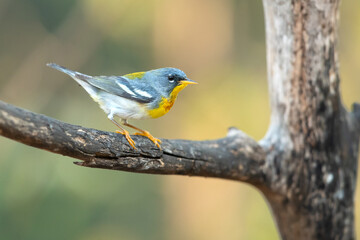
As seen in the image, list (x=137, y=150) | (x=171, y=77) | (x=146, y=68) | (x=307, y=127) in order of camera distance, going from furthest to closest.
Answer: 1. (x=146, y=68)
2. (x=307, y=127)
3. (x=171, y=77)
4. (x=137, y=150)

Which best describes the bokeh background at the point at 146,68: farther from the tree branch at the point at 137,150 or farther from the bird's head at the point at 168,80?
the bird's head at the point at 168,80

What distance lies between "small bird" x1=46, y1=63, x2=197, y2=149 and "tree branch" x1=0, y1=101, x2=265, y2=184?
0.55 feet

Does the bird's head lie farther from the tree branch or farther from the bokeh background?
the bokeh background

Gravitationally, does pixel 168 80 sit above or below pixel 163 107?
above

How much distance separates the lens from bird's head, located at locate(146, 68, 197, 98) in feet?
10.3

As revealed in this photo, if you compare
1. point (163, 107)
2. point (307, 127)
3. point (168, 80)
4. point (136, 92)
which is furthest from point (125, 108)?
point (307, 127)

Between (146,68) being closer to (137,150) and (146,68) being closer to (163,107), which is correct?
(163,107)

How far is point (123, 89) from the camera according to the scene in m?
3.04

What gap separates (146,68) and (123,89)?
485cm

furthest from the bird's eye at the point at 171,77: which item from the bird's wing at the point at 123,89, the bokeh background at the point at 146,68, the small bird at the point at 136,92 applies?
the bokeh background at the point at 146,68

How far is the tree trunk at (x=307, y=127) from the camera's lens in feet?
12.0

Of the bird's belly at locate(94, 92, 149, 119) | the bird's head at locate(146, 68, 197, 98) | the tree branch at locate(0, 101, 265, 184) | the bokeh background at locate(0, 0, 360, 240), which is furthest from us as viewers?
the bokeh background at locate(0, 0, 360, 240)

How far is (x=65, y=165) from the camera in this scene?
21.1 feet

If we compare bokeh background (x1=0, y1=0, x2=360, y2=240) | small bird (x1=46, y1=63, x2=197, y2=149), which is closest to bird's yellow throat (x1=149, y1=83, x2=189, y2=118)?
small bird (x1=46, y1=63, x2=197, y2=149)
